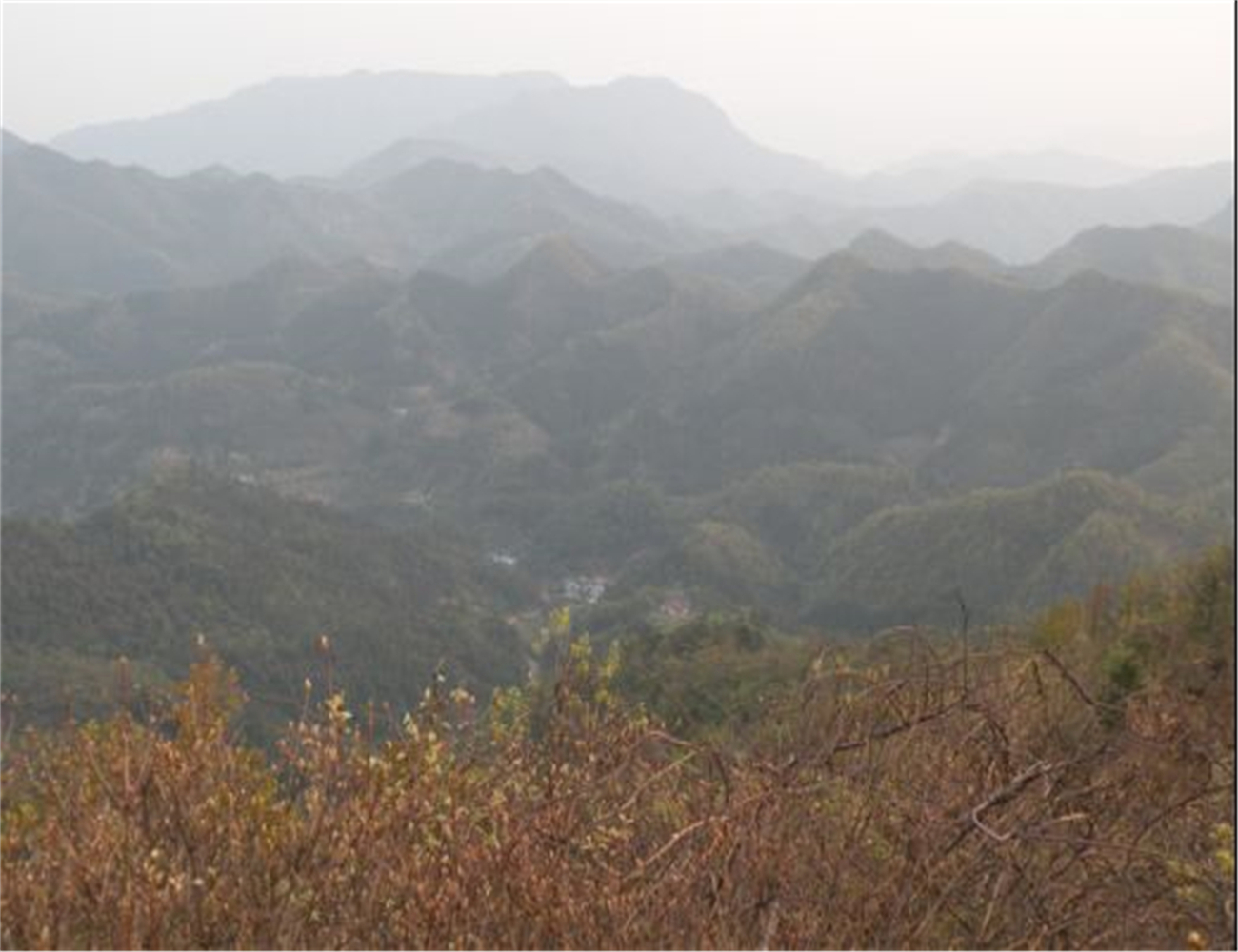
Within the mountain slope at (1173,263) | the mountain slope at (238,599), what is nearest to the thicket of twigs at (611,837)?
the mountain slope at (238,599)

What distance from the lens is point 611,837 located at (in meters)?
4.02

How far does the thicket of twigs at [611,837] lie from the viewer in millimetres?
3736

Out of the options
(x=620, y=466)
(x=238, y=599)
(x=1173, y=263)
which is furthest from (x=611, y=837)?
(x=1173, y=263)

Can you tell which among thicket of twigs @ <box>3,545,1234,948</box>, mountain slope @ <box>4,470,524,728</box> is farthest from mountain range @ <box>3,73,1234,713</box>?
thicket of twigs @ <box>3,545,1234,948</box>

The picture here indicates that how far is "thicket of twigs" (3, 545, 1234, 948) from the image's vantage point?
3736mm

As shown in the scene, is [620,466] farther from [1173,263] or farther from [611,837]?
[611,837]

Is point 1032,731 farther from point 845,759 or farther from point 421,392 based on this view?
point 421,392

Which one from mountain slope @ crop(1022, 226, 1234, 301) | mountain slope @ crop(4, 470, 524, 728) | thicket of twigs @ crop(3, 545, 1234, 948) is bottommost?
mountain slope @ crop(4, 470, 524, 728)

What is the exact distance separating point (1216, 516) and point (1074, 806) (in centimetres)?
8617

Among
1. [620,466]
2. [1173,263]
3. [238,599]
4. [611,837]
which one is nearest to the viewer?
[611,837]

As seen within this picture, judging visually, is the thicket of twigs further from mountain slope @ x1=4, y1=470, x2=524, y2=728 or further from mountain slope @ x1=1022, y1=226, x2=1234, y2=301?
mountain slope @ x1=1022, y1=226, x2=1234, y2=301

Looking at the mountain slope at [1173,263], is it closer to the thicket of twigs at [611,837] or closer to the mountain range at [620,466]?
the mountain range at [620,466]

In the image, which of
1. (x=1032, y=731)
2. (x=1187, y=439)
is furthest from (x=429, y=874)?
(x=1187, y=439)

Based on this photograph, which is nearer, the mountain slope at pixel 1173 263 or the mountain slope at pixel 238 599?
the mountain slope at pixel 238 599
